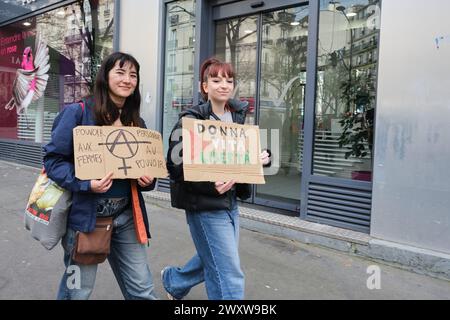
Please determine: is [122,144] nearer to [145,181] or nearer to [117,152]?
[117,152]

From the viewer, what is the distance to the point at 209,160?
2.39 m

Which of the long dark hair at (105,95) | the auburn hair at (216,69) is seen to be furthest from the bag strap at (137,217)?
the auburn hair at (216,69)

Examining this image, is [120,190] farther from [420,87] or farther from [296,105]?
[296,105]

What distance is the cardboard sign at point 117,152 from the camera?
7.20 ft

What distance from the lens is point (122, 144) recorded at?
7.69 feet

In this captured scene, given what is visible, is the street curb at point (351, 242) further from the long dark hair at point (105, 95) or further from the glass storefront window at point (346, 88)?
the long dark hair at point (105, 95)

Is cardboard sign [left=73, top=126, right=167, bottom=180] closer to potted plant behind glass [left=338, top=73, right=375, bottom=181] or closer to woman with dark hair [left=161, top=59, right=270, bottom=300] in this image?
woman with dark hair [left=161, top=59, right=270, bottom=300]

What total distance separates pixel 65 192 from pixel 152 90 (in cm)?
480

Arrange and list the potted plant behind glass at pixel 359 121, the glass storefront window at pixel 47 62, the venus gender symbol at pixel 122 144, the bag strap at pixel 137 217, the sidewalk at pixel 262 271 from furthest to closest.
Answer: the glass storefront window at pixel 47 62 < the potted plant behind glass at pixel 359 121 < the sidewalk at pixel 262 271 < the bag strap at pixel 137 217 < the venus gender symbol at pixel 122 144

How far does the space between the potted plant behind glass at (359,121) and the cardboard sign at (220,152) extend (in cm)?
261

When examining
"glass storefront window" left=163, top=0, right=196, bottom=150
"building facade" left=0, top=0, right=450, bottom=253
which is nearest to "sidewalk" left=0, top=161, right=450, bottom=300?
"building facade" left=0, top=0, right=450, bottom=253

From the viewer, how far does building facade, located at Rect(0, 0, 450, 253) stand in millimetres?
4016

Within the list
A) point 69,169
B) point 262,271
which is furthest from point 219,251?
point 262,271

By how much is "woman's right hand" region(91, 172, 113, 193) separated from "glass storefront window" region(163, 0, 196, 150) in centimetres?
Answer: 440
